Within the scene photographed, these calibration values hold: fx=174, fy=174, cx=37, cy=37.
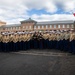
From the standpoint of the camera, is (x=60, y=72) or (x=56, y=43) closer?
(x=60, y=72)

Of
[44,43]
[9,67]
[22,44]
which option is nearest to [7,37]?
[22,44]

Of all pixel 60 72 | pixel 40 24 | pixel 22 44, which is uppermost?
pixel 40 24

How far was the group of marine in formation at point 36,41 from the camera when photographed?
1152 cm

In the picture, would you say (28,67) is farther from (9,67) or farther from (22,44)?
(22,44)

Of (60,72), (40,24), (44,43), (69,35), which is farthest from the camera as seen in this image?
(40,24)

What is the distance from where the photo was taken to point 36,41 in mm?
13008

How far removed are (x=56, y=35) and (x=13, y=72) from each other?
6.16 meters

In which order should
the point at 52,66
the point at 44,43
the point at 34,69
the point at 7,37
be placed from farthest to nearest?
the point at 44,43
the point at 7,37
the point at 52,66
the point at 34,69

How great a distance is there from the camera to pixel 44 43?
12.8 metres

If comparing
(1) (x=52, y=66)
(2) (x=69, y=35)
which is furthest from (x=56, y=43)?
(1) (x=52, y=66)

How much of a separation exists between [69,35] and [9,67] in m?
5.12

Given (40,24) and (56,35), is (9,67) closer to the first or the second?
(56,35)

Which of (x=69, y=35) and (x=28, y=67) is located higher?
(x=69, y=35)

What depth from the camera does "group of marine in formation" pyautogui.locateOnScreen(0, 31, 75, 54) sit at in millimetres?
11516
